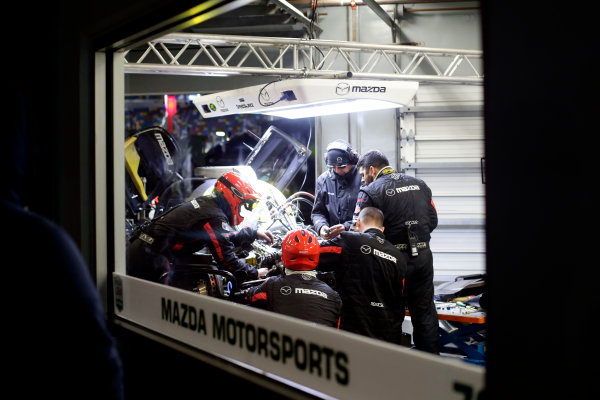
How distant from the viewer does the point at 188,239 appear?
15.2 ft

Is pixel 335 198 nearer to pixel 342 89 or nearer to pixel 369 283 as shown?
pixel 342 89

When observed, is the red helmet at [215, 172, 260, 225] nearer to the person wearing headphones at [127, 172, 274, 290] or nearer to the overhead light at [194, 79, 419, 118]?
the person wearing headphones at [127, 172, 274, 290]

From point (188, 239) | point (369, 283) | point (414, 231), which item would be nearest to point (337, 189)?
point (414, 231)

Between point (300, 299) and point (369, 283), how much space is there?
70 cm

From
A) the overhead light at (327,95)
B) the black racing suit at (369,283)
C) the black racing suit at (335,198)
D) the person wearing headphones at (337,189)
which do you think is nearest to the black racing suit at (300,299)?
the black racing suit at (369,283)
